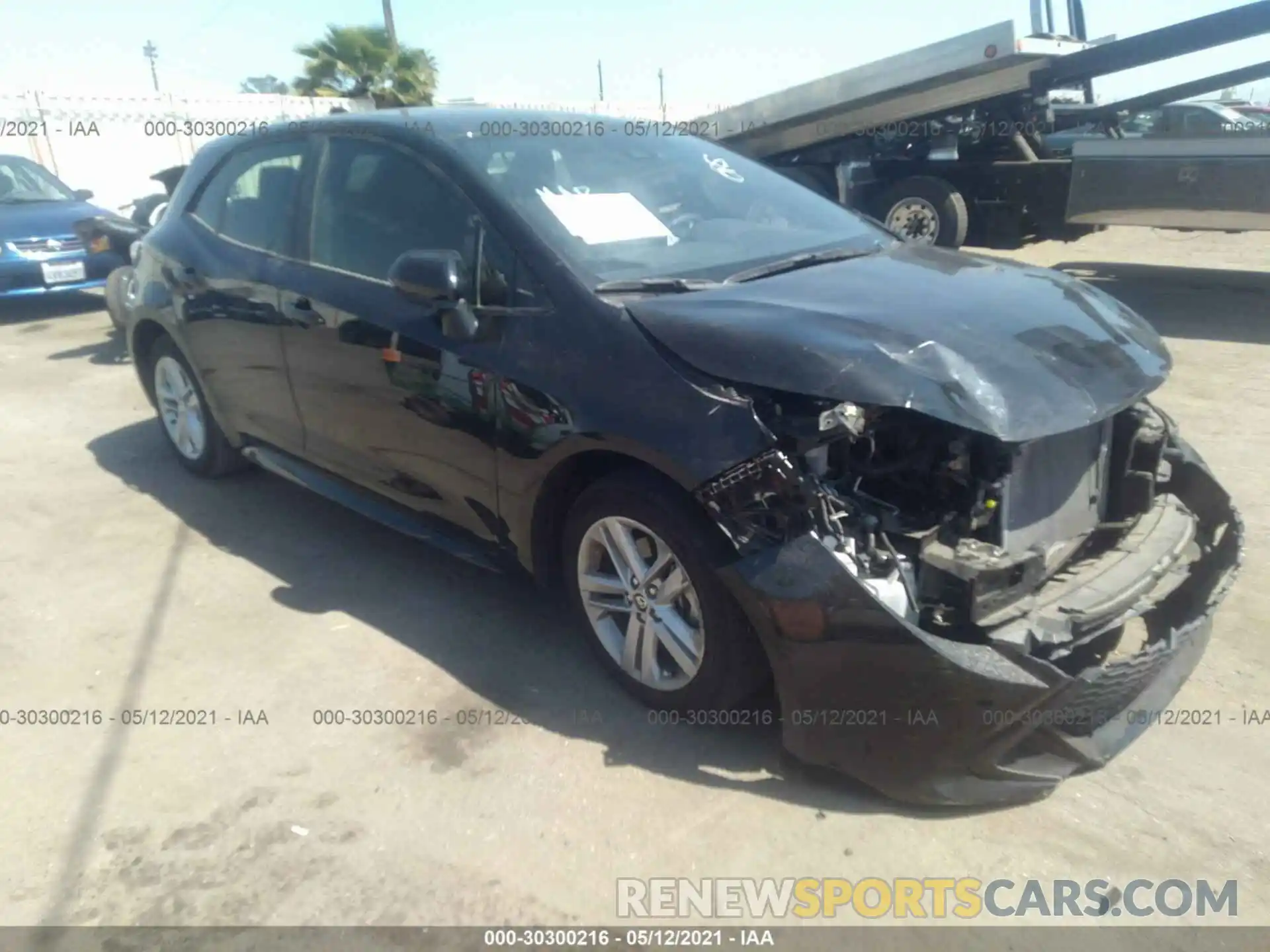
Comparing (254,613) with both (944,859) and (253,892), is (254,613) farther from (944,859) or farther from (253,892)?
(944,859)

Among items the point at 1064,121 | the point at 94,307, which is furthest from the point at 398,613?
the point at 1064,121

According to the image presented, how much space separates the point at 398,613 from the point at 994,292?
2.47 meters

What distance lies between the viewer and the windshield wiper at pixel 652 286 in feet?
10.5

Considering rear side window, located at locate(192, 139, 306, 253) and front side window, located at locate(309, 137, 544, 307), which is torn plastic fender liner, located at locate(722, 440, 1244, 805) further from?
rear side window, located at locate(192, 139, 306, 253)

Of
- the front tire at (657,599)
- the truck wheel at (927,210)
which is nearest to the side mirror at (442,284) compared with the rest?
the front tire at (657,599)

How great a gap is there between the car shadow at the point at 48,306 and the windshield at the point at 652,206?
8.55 meters

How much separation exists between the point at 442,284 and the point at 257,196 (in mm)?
1825

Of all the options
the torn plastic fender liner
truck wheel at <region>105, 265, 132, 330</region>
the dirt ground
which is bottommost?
the dirt ground

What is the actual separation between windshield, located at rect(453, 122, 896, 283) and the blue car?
315 inches

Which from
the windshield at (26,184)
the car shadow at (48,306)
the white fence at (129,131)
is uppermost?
the white fence at (129,131)

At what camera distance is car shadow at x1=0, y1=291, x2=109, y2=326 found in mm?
10938

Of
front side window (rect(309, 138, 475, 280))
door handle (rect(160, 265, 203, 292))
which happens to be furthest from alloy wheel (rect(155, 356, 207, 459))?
front side window (rect(309, 138, 475, 280))

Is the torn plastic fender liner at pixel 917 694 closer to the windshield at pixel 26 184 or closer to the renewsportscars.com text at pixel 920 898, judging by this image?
the renewsportscars.com text at pixel 920 898

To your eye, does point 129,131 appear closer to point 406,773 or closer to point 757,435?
point 406,773
